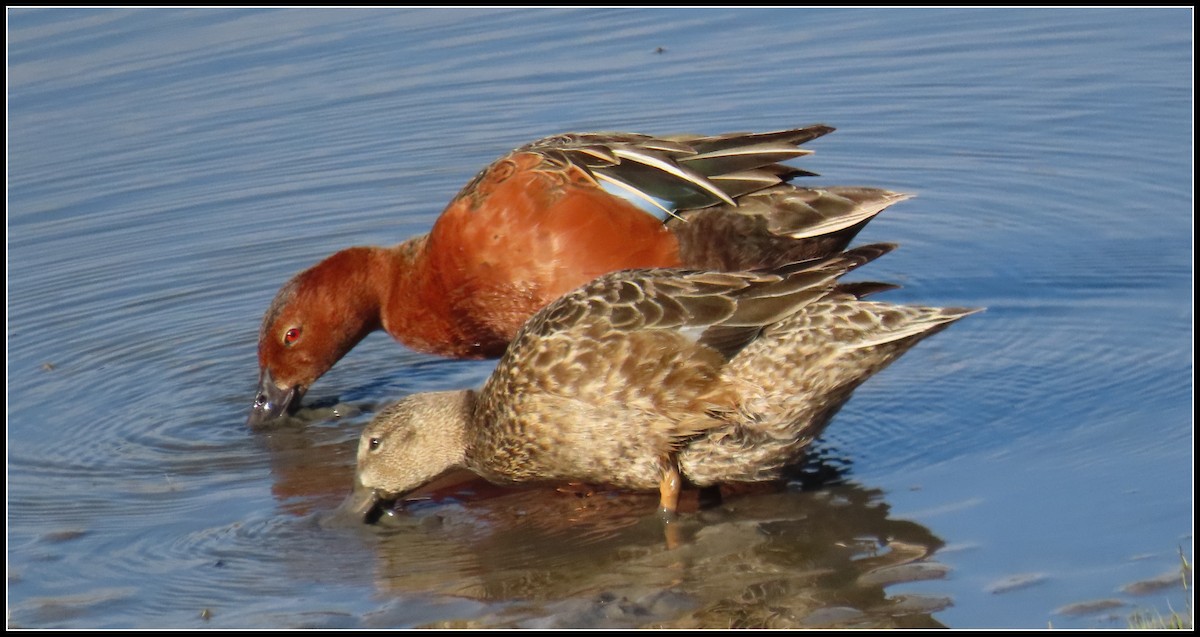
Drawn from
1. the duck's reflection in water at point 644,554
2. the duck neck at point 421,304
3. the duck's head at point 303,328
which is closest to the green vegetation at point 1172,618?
the duck's reflection in water at point 644,554

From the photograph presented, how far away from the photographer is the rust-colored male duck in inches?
272

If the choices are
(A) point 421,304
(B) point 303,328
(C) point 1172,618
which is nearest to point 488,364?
(A) point 421,304

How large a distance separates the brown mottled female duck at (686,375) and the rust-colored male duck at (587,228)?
796 mm

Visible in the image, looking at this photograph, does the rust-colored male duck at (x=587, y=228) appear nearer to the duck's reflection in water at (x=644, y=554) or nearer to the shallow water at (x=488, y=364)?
the shallow water at (x=488, y=364)

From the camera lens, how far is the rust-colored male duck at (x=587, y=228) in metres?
6.91

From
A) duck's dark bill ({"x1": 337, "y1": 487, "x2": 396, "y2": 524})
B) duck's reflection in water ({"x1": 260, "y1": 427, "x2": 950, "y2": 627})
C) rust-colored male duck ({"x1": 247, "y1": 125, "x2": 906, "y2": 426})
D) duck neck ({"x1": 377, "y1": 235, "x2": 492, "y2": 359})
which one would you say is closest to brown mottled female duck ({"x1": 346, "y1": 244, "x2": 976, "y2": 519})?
duck's dark bill ({"x1": 337, "y1": 487, "x2": 396, "y2": 524})

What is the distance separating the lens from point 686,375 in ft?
19.1

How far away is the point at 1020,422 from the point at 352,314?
9.31ft

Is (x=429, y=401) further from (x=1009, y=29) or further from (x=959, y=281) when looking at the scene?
(x=1009, y=29)

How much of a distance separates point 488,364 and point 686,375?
2.15 m

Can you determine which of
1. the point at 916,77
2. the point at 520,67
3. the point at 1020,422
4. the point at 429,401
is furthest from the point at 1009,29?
the point at 429,401

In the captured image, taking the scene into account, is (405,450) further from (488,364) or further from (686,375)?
(488,364)

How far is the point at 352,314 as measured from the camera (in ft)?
24.0

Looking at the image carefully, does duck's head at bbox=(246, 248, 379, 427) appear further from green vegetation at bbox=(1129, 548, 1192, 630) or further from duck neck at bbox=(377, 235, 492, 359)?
green vegetation at bbox=(1129, 548, 1192, 630)
